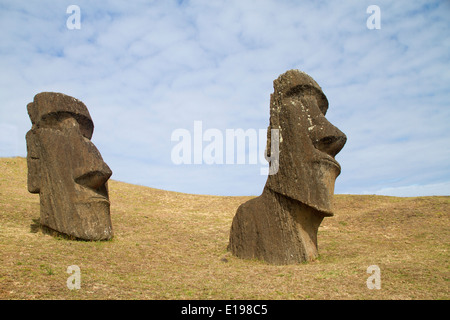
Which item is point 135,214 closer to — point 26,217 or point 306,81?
point 26,217

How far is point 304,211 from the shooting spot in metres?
10.5

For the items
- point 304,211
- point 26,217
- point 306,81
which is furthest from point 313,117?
point 26,217

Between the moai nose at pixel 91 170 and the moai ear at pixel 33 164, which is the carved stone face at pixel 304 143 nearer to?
the moai nose at pixel 91 170

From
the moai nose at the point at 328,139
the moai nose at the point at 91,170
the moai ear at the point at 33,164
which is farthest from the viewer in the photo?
the moai ear at the point at 33,164

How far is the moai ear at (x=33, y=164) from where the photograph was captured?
40.6 ft

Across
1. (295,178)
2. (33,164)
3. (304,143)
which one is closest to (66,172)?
(33,164)

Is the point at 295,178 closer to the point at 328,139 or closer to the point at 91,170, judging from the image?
the point at 328,139

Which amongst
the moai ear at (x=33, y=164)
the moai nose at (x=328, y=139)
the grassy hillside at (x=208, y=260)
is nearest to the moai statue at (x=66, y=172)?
the moai ear at (x=33, y=164)

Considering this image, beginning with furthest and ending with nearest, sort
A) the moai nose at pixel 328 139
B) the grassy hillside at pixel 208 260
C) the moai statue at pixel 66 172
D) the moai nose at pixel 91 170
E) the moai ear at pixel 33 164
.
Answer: the moai ear at pixel 33 164 < the moai nose at pixel 91 170 < the moai statue at pixel 66 172 < the moai nose at pixel 328 139 < the grassy hillside at pixel 208 260

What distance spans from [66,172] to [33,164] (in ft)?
5.43

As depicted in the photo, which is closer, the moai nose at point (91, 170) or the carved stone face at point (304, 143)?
the carved stone face at point (304, 143)

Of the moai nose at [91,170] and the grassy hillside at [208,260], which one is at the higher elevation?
the moai nose at [91,170]

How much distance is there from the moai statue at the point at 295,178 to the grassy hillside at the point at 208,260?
725mm
